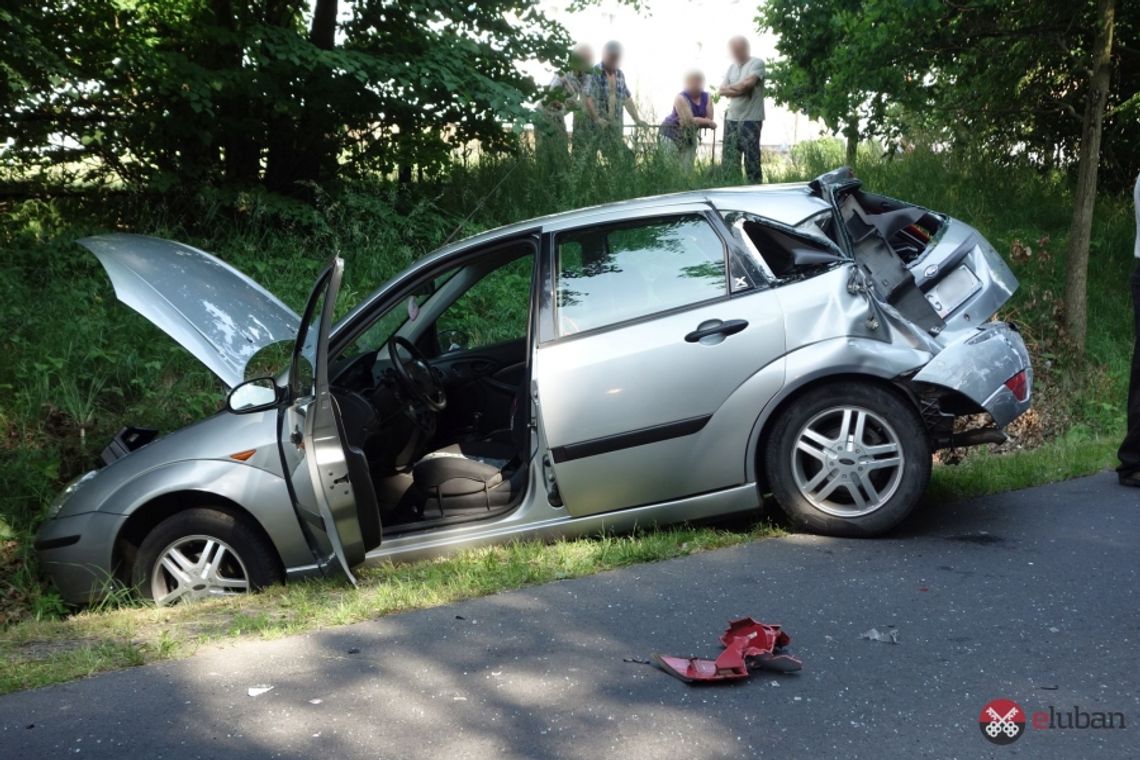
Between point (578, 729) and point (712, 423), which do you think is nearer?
point (578, 729)

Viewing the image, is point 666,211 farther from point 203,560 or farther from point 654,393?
point 203,560

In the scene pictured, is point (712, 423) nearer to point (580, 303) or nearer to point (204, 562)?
point (580, 303)

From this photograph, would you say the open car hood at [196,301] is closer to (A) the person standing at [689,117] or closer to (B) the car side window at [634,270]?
(B) the car side window at [634,270]

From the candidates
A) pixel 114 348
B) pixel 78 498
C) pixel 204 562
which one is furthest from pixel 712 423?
pixel 114 348

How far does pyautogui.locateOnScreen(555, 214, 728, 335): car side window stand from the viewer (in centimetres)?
570

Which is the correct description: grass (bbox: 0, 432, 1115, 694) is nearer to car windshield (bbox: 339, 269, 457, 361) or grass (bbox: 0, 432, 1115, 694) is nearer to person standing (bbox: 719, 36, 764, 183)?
car windshield (bbox: 339, 269, 457, 361)

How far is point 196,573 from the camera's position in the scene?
5668mm

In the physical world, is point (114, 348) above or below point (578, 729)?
above

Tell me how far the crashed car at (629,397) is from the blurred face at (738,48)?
810 cm

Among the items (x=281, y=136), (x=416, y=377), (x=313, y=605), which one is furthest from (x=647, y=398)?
(x=281, y=136)

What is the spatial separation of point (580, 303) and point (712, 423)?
0.85 metres

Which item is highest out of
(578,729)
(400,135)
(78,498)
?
(400,135)

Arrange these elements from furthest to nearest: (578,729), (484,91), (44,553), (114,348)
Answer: (484,91)
(114,348)
(44,553)
(578,729)

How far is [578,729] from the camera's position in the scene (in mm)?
3736
